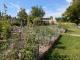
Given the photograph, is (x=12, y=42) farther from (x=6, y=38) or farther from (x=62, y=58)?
(x=62, y=58)

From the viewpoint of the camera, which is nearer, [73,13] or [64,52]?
[64,52]

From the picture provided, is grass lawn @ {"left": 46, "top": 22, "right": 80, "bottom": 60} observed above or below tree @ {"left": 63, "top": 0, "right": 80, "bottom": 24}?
below

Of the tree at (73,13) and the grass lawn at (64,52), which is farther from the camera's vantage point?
the tree at (73,13)

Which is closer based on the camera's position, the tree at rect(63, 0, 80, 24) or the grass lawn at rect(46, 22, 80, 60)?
the grass lawn at rect(46, 22, 80, 60)

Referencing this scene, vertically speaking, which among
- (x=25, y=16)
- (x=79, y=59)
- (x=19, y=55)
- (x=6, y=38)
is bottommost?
(x=79, y=59)

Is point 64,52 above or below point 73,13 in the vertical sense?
below

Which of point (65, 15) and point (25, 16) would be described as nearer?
point (25, 16)

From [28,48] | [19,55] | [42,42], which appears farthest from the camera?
[42,42]

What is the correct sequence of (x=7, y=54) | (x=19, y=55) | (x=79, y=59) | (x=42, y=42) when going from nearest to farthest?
(x=7, y=54) < (x=19, y=55) < (x=79, y=59) < (x=42, y=42)

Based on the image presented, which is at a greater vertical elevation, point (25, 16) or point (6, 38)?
point (25, 16)

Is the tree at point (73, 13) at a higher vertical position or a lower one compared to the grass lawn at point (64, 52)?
higher

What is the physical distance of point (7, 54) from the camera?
6285mm

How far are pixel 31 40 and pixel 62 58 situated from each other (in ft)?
10.2

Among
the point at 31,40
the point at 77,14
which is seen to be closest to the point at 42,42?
the point at 31,40
